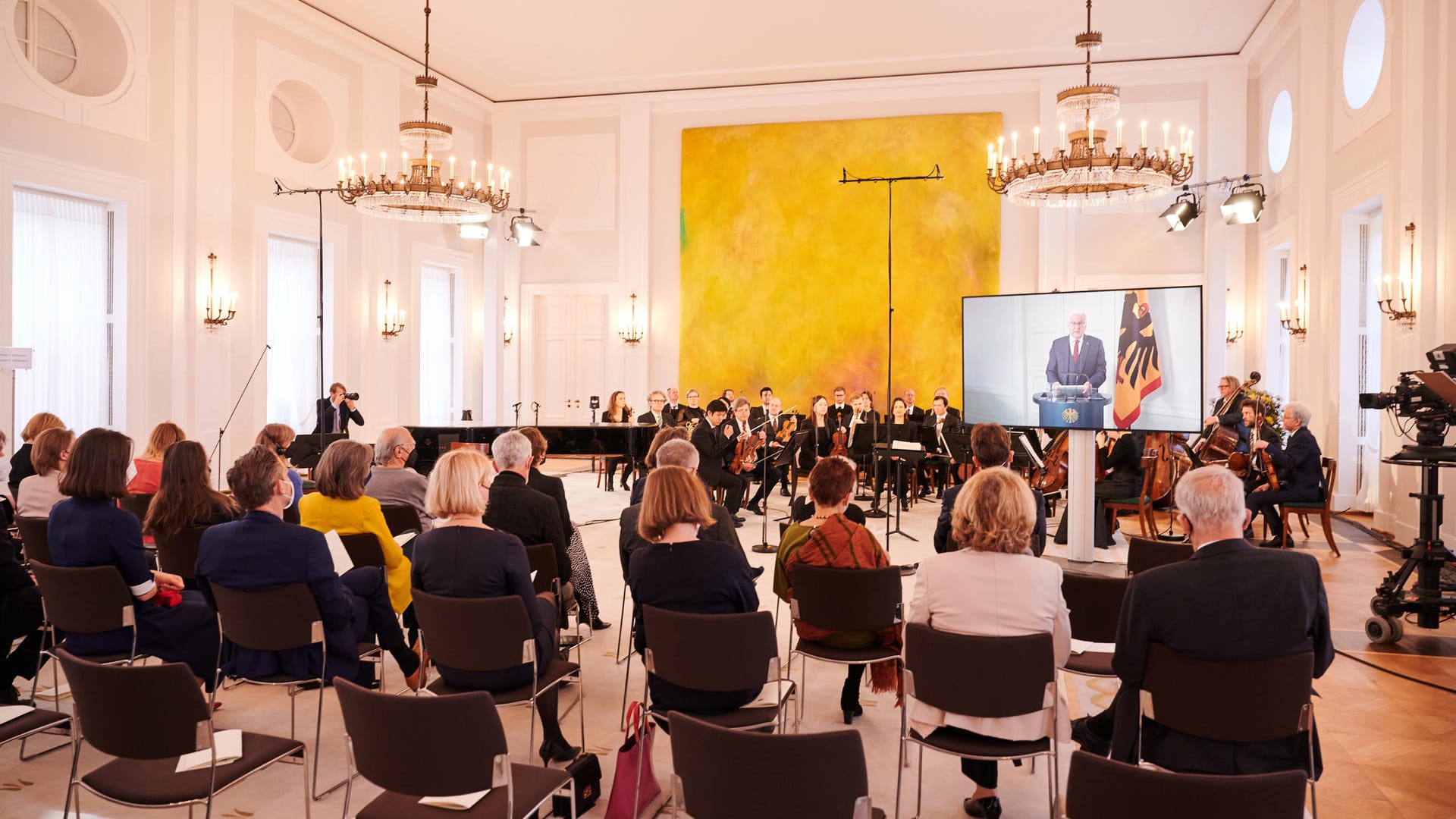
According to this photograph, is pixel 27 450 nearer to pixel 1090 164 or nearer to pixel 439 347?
pixel 1090 164

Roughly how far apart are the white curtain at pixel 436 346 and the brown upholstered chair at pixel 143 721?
12.9 m

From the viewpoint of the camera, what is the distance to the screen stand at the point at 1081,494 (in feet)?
24.6

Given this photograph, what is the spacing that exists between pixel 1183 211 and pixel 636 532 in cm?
1122

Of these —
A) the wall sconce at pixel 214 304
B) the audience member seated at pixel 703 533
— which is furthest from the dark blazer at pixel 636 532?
the wall sconce at pixel 214 304

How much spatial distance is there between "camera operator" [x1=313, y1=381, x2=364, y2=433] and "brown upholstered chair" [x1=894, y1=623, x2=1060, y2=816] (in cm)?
1000

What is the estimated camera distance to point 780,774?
6.83 feet

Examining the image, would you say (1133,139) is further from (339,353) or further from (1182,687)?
(1182,687)

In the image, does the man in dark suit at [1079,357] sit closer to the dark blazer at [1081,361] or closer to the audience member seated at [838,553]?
the dark blazer at [1081,361]

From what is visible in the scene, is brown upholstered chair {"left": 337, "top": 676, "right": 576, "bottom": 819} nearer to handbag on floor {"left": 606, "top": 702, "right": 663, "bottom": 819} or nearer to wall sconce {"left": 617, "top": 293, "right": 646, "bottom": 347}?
handbag on floor {"left": 606, "top": 702, "right": 663, "bottom": 819}

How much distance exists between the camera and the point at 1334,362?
1028cm

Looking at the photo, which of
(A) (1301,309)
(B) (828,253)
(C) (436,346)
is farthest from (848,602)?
(C) (436,346)

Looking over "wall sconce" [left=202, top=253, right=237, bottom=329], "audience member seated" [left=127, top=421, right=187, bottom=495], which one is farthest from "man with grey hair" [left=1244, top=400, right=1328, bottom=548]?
"wall sconce" [left=202, top=253, right=237, bottom=329]

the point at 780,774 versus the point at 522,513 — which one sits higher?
the point at 522,513

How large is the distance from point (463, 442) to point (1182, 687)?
8500 millimetres
